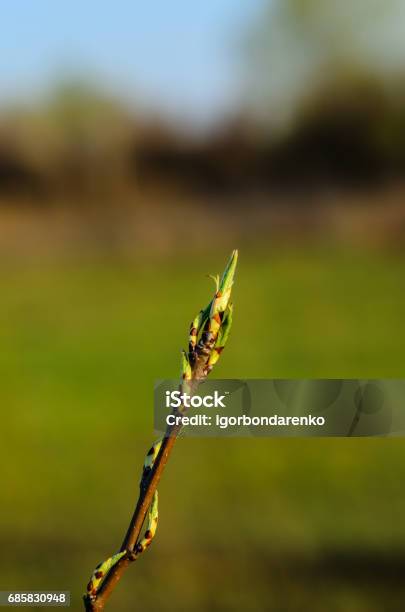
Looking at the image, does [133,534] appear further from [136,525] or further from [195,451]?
[195,451]

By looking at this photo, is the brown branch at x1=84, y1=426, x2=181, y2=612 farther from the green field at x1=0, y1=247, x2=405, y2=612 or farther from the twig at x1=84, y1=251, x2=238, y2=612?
the green field at x1=0, y1=247, x2=405, y2=612

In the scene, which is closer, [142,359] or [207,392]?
[207,392]

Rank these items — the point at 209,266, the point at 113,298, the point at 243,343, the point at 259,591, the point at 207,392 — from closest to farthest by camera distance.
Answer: the point at 207,392, the point at 259,591, the point at 243,343, the point at 113,298, the point at 209,266

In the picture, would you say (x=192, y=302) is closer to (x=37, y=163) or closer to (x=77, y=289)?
(x=77, y=289)

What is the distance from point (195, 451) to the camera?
309cm

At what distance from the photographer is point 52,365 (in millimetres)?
4117

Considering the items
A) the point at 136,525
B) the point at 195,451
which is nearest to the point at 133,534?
the point at 136,525

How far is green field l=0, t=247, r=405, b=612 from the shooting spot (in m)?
2.00

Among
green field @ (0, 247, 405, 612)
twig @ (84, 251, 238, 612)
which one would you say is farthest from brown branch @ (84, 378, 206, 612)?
green field @ (0, 247, 405, 612)

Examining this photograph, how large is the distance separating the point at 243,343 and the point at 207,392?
4128mm

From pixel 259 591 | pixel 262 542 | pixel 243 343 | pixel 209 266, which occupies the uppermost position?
pixel 209 266

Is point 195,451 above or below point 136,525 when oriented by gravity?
above

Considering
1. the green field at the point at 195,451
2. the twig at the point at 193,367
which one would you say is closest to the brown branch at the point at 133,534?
the twig at the point at 193,367

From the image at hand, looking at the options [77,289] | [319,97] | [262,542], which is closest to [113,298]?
[77,289]
